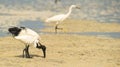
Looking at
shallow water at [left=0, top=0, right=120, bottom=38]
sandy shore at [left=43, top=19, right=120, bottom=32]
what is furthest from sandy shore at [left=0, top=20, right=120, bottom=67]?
sandy shore at [left=43, top=19, right=120, bottom=32]

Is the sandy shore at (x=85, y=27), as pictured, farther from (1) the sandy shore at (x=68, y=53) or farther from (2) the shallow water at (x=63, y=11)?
(1) the sandy shore at (x=68, y=53)

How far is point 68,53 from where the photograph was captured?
20078 millimetres

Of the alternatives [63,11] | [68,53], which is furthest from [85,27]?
[63,11]

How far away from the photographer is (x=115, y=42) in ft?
82.1

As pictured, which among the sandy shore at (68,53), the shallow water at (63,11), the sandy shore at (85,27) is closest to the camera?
the sandy shore at (68,53)

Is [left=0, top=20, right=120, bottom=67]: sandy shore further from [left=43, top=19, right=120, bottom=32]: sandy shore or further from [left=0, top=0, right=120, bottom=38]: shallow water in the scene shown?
[left=43, top=19, right=120, bottom=32]: sandy shore

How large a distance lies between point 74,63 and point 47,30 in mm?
13826

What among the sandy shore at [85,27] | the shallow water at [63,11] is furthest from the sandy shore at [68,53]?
the sandy shore at [85,27]

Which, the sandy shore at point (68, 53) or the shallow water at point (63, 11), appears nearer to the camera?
the sandy shore at point (68, 53)

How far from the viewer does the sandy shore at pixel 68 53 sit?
1708 cm

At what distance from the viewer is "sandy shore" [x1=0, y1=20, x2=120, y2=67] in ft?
56.0

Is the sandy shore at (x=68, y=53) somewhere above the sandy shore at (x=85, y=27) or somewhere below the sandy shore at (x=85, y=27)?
above

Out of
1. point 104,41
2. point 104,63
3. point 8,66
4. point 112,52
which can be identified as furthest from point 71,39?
point 8,66

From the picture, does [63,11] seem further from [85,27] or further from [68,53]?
[68,53]
